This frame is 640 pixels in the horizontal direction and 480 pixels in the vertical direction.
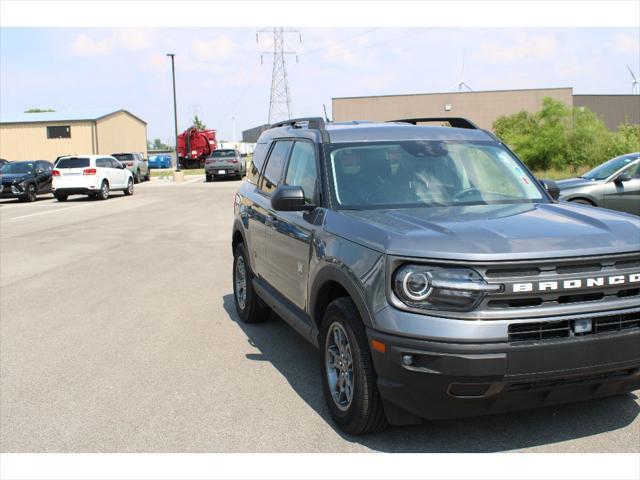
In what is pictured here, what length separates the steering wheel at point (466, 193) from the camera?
473 cm

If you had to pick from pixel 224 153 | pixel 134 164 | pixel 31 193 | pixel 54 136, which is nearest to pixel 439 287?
pixel 31 193

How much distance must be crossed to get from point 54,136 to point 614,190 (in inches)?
2049

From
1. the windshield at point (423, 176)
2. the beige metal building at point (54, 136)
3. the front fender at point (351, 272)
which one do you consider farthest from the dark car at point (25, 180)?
the beige metal building at point (54, 136)

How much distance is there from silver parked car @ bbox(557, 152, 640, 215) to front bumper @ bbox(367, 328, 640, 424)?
966 centimetres

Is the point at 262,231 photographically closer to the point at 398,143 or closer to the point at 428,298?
the point at 398,143

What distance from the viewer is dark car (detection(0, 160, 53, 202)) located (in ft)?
→ 86.8

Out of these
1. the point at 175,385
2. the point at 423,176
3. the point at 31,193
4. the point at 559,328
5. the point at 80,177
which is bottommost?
the point at 175,385

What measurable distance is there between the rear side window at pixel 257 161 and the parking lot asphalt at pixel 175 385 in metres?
1.54

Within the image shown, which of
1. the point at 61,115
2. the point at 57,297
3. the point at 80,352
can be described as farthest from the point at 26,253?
the point at 61,115

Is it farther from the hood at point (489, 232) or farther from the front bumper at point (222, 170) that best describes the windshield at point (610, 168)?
the front bumper at point (222, 170)

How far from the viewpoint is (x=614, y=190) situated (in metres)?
12.6

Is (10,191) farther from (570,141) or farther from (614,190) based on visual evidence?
(570,141)

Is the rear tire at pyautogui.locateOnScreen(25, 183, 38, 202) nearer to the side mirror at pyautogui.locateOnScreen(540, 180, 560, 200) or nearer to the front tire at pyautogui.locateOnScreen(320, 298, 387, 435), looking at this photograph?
the side mirror at pyautogui.locateOnScreen(540, 180, 560, 200)

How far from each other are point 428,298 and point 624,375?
120 cm
